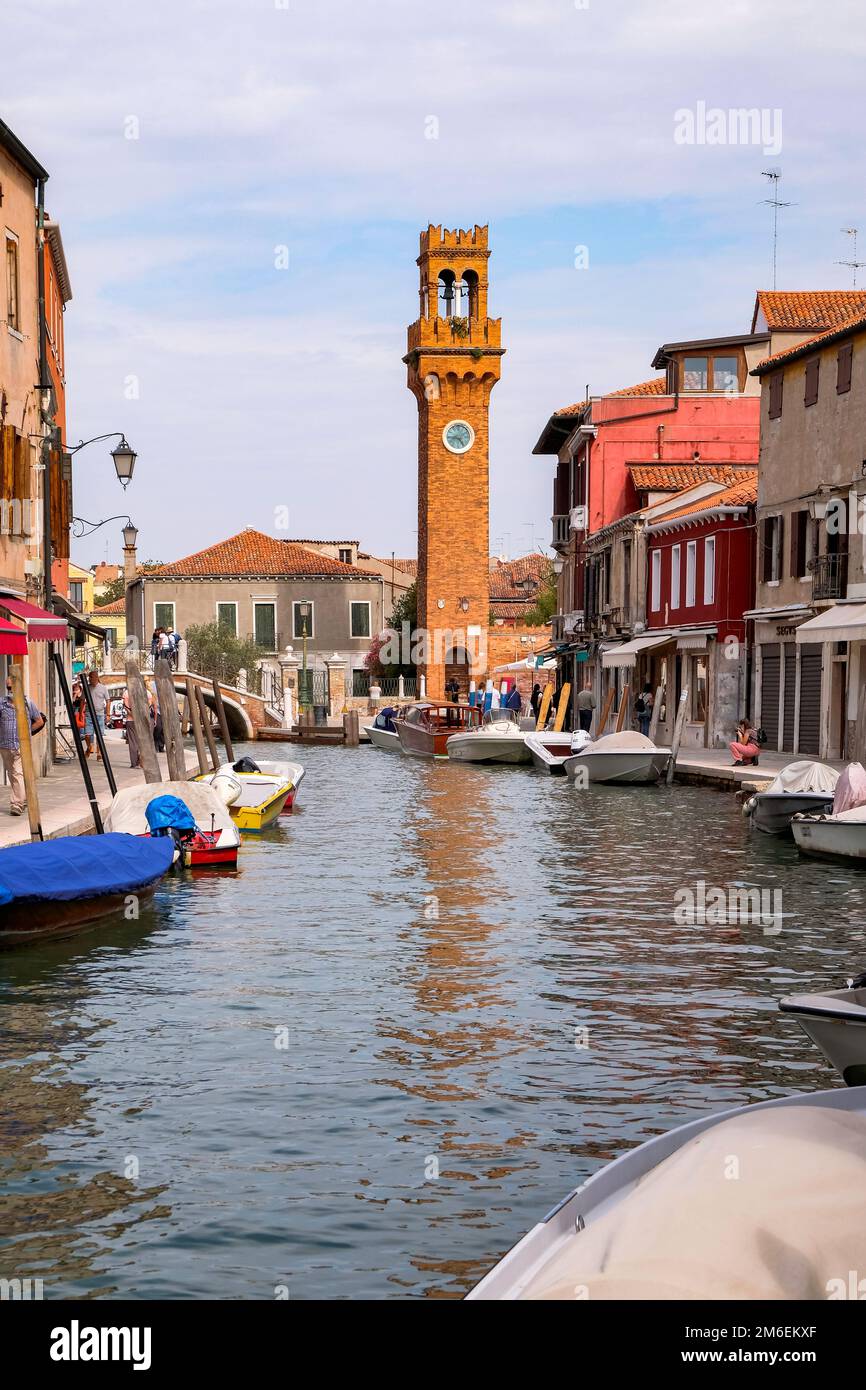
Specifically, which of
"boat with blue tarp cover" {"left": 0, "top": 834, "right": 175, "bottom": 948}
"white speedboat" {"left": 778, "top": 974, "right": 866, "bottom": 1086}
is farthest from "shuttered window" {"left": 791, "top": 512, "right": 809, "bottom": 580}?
"white speedboat" {"left": 778, "top": 974, "right": 866, "bottom": 1086}

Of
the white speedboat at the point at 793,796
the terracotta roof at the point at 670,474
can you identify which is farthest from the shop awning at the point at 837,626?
the terracotta roof at the point at 670,474

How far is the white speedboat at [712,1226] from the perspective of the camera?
13.2 ft

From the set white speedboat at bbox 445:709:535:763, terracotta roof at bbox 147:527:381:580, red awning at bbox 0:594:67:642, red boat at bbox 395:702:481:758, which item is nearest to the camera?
red awning at bbox 0:594:67:642

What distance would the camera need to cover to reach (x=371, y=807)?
26.2 metres

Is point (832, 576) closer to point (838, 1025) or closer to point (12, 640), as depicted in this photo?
point (12, 640)

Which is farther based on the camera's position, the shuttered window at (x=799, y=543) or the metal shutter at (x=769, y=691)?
the metal shutter at (x=769, y=691)

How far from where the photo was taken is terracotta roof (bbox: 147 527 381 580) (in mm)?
73250

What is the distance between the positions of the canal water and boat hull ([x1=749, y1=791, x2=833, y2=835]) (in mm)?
2435

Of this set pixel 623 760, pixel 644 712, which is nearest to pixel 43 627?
pixel 623 760

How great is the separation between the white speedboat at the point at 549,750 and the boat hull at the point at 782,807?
42.4 ft

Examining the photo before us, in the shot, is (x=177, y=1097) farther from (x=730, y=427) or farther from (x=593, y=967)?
(x=730, y=427)

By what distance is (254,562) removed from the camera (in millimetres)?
74000

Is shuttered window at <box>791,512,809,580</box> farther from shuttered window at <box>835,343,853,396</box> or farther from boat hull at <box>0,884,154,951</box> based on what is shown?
boat hull at <box>0,884,154,951</box>

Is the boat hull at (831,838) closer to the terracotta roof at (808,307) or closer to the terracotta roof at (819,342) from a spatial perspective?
the terracotta roof at (819,342)
